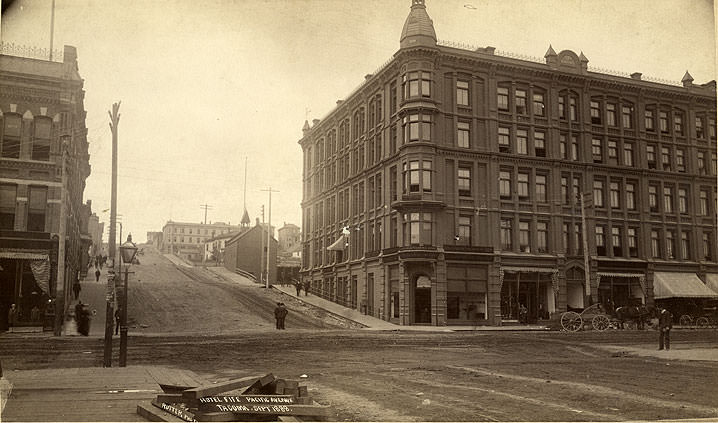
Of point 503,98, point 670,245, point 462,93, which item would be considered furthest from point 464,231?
point 670,245

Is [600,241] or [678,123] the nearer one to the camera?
[678,123]

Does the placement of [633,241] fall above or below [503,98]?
below

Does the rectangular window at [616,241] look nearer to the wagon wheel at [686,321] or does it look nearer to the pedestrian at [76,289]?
the wagon wheel at [686,321]

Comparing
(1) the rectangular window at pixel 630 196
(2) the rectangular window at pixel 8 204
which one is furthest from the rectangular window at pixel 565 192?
(2) the rectangular window at pixel 8 204

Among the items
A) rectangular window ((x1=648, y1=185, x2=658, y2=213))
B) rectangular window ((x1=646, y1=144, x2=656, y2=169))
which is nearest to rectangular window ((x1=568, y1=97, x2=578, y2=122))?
rectangular window ((x1=646, y1=144, x2=656, y2=169))

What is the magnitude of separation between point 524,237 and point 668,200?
10.5 m

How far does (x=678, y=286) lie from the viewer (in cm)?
4131

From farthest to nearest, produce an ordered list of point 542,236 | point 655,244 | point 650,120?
point 655,244
point 542,236
point 650,120

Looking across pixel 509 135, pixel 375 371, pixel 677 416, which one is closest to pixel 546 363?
pixel 375 371

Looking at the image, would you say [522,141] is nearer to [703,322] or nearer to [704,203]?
[704,203]

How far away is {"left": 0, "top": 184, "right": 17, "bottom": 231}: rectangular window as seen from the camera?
3027cm

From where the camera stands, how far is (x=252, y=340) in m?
25.1

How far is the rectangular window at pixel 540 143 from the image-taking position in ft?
148

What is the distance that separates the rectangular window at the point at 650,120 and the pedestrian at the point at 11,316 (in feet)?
134
